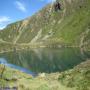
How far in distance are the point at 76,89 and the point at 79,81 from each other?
11.7ft

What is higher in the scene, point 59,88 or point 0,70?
point 0,70

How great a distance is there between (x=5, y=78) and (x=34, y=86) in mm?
3744

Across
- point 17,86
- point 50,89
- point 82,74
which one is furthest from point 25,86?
point 82,74

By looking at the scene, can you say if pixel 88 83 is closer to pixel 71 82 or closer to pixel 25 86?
pixel 71 82

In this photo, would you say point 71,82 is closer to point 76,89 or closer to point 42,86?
point 76,89

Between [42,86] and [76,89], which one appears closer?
[42,86]

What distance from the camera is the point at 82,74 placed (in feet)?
112

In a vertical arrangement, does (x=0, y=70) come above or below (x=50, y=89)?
above

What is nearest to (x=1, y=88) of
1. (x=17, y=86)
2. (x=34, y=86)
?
(x=17, y=86)

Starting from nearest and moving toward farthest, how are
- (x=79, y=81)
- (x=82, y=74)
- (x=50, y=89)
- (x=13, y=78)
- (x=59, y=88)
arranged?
(x=50, y=89) < (x=59, y=88) < (x=13, y=78) < (x=79, y=81) < (x=82, y=74)

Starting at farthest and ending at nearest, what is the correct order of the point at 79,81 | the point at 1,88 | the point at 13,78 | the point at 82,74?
the point at 82,74
the point at 79,81
the point at 13,78
the point at 1,88

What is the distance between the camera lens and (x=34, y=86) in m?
25.4

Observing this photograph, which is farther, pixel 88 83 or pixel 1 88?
pixel 88 83

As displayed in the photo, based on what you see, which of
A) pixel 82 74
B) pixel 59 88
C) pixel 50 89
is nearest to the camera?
pixel 50 89
